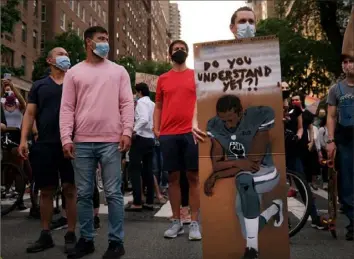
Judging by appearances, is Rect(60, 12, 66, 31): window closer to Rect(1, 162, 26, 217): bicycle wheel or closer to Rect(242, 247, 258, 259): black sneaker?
Rect(1, 162, 26, 217): bicycle wheel

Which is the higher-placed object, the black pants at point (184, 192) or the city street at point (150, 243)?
the black pants at point (184, 192)

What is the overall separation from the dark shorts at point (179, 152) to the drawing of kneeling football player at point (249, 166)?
1581 millimetres

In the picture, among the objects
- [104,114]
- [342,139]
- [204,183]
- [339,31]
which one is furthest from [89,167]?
[339,31]

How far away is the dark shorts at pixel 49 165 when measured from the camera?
14.7 ft

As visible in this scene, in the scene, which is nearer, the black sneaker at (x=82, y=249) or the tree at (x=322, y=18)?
the black sneaker at (x=82, y=249)

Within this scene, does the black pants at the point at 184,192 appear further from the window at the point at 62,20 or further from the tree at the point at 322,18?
the window at the point at 62,20

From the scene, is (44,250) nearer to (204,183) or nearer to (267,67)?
(204,183)

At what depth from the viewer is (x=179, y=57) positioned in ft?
16.9

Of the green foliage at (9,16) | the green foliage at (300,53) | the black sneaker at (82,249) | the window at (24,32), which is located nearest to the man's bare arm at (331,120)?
the black sneaker at (82,249)

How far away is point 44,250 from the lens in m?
4.41

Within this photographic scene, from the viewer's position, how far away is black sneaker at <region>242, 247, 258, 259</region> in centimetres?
333

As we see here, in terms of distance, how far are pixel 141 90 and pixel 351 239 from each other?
3.91 m

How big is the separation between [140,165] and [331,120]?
2866 millimetres

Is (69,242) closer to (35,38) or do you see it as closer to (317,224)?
(317,224)
